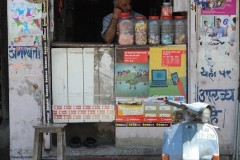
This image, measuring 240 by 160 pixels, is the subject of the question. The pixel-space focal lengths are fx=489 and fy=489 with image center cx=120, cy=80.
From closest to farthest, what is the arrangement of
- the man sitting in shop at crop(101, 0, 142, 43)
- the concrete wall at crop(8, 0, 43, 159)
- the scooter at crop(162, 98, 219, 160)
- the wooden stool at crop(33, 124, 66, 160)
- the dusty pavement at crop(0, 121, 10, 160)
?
the scooter at crop(162, 98, 219, 160), the wooden stool at crop(33, 124, 66, 160), the concrete wall at crop(8, 0, 43, 159), the man sitting in shop at crop(101, 0, 142, 43), the dusty pavement at crop(0, 121, 10, 160)

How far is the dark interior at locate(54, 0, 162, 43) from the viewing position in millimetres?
7996

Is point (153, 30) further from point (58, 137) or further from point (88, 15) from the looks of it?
point (88, 15)

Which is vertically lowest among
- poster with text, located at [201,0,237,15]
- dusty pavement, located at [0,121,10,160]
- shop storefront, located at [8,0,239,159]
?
dusty pavement, located at [0,121,10,160]

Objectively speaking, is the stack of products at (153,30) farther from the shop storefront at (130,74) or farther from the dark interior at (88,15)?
the dark interior at (88,15)

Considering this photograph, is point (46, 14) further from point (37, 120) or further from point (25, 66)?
point (37, 120)

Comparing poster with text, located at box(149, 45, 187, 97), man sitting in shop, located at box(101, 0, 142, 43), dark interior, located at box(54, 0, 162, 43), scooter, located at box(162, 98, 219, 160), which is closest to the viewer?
scooter, located at box(162, 98, 219, 160)

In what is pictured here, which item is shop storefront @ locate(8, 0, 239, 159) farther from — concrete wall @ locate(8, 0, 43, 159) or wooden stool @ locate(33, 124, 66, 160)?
wooden stool @ locate(33, 124, 66, 160)

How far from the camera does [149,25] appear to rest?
6.19 m

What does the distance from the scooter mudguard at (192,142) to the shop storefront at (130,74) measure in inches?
80.9

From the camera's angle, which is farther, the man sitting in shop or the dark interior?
the dark interior

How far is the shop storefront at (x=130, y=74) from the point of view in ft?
19.8

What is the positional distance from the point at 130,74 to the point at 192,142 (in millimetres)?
2262

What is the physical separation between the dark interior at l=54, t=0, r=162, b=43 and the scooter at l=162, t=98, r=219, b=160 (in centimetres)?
389

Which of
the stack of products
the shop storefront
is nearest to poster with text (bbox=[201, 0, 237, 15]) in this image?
the shop storefront
